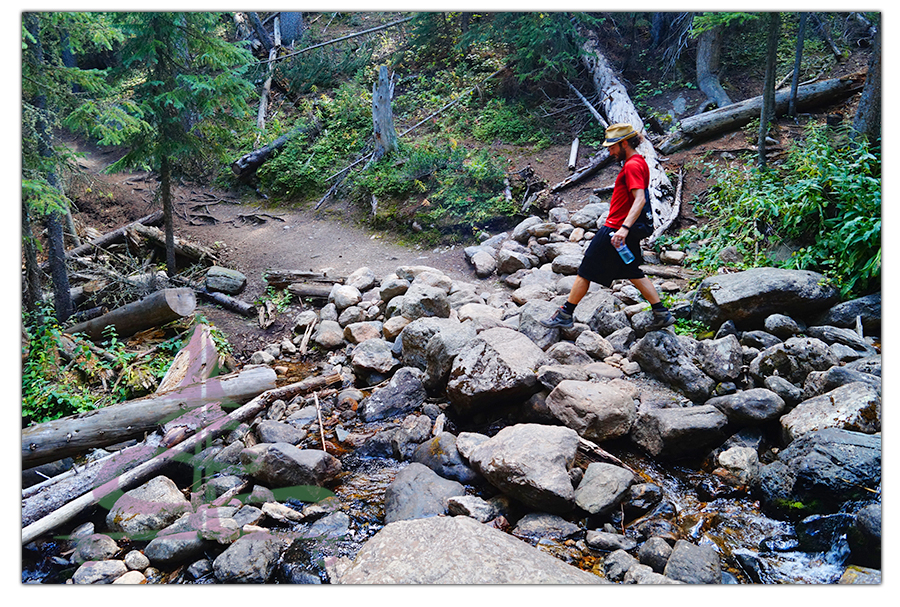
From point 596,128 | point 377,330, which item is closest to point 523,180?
point 596,128

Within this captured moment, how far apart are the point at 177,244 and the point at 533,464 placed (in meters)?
8.01

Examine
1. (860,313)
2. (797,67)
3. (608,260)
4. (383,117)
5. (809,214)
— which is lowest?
(860,313)

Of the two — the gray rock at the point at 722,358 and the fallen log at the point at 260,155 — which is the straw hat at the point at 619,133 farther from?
the fallen log at the point at 260,155

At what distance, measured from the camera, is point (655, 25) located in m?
10.7

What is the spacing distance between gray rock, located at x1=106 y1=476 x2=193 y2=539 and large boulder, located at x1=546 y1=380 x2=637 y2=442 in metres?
2.77

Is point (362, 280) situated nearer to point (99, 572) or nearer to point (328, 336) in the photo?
point (328, 336)

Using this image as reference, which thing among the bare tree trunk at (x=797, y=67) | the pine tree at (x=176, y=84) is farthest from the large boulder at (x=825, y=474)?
the pine tree at (x=176, y=84)

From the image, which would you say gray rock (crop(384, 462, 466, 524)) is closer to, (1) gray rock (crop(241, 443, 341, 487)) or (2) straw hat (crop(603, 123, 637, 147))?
(1) gray rock (crop(241, 443, 341, 487))

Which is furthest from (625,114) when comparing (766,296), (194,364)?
(194,364)

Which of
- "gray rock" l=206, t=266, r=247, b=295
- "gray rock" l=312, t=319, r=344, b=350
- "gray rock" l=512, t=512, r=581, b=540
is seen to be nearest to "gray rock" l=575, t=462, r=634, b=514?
"gray rock" l=512, t=512, r=581, b=540

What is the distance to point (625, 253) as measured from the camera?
13.2 feet

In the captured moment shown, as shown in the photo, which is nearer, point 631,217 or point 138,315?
point 631,217

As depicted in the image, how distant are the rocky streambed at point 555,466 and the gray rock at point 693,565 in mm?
10

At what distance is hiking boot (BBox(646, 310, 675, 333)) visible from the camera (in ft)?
14.5
